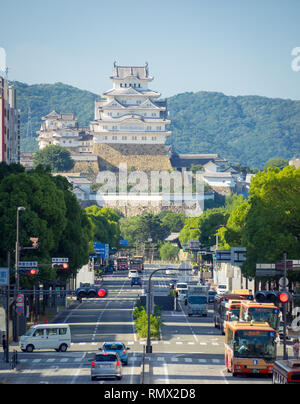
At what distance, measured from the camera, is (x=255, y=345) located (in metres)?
41.7

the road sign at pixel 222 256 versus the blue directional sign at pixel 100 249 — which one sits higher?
the blue directional sign at pixel 100 249

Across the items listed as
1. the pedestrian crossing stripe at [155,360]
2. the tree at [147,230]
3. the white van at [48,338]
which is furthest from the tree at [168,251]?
the pedestrian crossing stripe at [155,360]

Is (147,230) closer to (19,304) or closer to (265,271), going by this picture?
(19,304)

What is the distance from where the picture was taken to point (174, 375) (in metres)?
42.2

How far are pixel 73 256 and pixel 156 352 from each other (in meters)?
27.3

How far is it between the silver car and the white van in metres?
13.1

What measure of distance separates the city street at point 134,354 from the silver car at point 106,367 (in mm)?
284

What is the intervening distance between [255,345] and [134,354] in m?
11.5

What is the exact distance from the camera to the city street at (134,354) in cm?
4131

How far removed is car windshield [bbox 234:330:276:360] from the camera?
41.6 metres

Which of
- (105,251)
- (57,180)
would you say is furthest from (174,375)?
(105,251)

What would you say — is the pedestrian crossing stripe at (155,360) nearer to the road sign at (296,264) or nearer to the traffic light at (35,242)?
the road sign at (296,264)

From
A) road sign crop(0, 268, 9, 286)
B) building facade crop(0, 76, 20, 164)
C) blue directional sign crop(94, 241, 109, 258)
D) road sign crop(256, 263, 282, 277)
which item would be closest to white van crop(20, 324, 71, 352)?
road sign crop(0, 268, 9, 286)

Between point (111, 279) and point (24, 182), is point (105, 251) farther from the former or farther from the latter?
point (24, 182)
